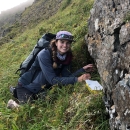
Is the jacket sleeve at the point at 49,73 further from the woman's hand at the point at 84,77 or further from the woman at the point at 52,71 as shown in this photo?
the woman's hand at the point at 84,77

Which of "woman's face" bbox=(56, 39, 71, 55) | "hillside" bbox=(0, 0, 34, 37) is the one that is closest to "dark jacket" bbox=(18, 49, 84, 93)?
"woman's face" bbox=(56, 39, 71, 55)

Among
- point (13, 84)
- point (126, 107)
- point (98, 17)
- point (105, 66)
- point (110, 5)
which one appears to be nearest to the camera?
point (126, 107)

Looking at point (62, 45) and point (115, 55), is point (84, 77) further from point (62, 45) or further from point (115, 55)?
point (115, 55)

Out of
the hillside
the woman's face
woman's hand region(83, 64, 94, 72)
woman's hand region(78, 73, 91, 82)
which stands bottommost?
the hillside

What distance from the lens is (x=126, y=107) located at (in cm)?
353

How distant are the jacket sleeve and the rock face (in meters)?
1.13

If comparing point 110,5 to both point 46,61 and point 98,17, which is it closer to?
point 98,17

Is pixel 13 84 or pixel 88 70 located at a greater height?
pixel 88 70

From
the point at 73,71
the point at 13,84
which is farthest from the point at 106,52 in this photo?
the point at 13,84

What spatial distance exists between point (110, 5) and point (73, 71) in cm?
251

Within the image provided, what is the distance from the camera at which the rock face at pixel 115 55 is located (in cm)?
364

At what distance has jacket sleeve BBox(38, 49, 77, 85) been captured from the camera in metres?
6.00

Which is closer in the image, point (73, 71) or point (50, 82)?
point (50, 82)

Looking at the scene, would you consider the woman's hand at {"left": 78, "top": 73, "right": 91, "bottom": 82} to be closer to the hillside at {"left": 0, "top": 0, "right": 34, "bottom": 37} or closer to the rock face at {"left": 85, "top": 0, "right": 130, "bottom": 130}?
the rock face at {"left": 85, "top": 0, "right": 130, "bottom": 130}
